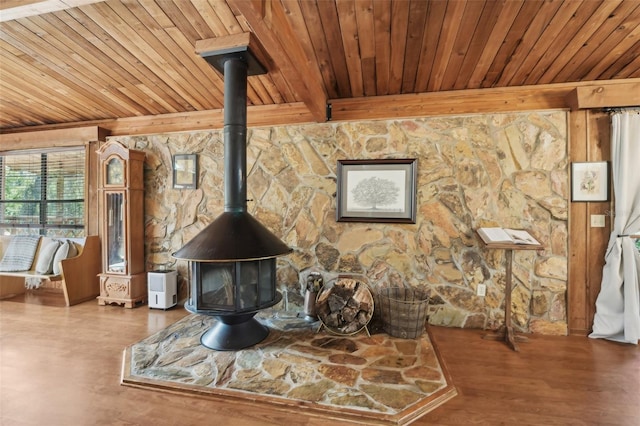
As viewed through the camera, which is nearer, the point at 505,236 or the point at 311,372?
the point at 311,372

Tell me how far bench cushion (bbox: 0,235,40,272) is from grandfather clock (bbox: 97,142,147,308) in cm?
128

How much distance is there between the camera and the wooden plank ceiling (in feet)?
6.42

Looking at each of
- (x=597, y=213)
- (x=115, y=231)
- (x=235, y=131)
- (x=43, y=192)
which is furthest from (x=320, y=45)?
(x=43, y=192)

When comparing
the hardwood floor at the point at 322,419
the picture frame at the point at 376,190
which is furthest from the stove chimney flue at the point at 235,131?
the hardwood floor at the point at 322,419

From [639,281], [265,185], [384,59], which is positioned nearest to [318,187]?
[265,185]

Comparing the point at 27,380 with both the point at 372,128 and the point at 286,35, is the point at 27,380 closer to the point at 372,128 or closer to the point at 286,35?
the point at 286,35

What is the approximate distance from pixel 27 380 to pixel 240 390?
1539mm

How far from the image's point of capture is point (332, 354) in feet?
7.57

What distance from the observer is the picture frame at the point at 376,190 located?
3.01 metres

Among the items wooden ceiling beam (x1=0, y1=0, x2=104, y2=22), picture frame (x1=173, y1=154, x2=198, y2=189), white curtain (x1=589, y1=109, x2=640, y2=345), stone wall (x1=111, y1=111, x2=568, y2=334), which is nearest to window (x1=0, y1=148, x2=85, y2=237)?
picture frame (x1=173, y1=154, x2=198, y2=189)

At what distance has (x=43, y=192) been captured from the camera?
14.0 ft

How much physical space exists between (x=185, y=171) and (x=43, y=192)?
2566 millimetres

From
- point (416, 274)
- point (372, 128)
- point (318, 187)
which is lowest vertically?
point (416, 274)

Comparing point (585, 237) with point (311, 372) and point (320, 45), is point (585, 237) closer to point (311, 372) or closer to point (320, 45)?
point (311, 372)
